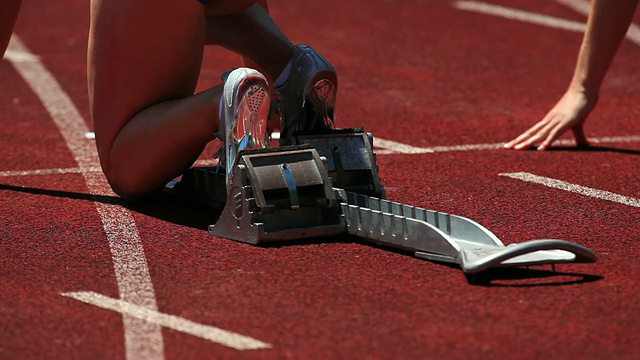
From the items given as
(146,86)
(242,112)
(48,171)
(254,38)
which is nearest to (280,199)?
(242,112)

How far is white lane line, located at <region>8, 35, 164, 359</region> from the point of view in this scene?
3.17 m

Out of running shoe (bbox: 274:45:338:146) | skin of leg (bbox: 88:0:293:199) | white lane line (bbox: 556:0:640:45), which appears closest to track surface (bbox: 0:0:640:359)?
skin of leg (bbox: 88:0:293:199)

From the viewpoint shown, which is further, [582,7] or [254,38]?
[582,7]

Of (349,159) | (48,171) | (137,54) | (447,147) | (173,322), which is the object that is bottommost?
(48,171)

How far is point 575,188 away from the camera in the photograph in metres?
4.95

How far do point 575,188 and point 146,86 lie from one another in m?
1.92

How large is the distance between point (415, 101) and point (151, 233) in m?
3.17

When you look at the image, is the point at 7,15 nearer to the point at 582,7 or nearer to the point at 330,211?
the point at 330,211

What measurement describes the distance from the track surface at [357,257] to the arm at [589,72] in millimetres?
149

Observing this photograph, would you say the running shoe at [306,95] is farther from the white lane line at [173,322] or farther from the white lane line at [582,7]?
the white lane line at [582,7]

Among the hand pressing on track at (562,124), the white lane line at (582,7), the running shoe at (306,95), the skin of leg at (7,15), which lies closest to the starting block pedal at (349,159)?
the running shoe at (306,95)

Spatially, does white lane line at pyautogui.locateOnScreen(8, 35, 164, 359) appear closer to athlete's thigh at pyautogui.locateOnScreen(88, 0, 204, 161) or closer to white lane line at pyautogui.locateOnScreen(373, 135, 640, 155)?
athlete's thigh at pyautogui.locateOnScreen(88, 0, 204, 161)

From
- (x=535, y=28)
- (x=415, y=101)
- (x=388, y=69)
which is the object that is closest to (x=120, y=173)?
(x=415, y=101)

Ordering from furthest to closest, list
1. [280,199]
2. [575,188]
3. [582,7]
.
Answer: [582,7] → [575,188] → [280,199]
